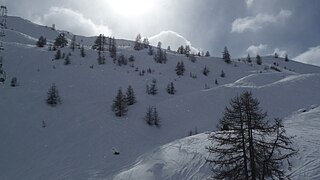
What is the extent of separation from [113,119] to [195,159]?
78.1 feet

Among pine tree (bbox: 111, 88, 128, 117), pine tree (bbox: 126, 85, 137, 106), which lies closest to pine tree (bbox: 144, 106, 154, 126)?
pine tree (bbox: 111, 88, 128, 117)

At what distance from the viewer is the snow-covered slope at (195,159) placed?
23291mm

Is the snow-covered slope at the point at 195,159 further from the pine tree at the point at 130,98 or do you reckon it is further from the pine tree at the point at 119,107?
the pine tree at the point at 130,98

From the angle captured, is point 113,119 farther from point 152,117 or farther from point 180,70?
point 180,70

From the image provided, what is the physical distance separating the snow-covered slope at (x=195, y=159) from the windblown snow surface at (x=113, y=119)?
0.22 feet

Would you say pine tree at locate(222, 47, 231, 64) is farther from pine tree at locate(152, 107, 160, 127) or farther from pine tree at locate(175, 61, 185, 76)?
pine tree at locate(152, 107, 160, 127)

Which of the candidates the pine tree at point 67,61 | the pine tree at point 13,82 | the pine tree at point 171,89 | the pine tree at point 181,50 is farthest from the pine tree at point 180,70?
the pine tree at point 181,50

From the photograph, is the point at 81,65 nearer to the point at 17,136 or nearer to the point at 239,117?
the point at 17,136

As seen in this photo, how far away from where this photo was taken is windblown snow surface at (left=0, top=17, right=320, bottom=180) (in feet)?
104

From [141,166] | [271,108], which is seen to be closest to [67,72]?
[271,108]

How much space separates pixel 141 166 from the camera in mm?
31688

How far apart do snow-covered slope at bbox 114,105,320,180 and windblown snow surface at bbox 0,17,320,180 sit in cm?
7

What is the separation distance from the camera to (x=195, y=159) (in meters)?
29.1

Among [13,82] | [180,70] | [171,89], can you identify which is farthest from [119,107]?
[180,70]
